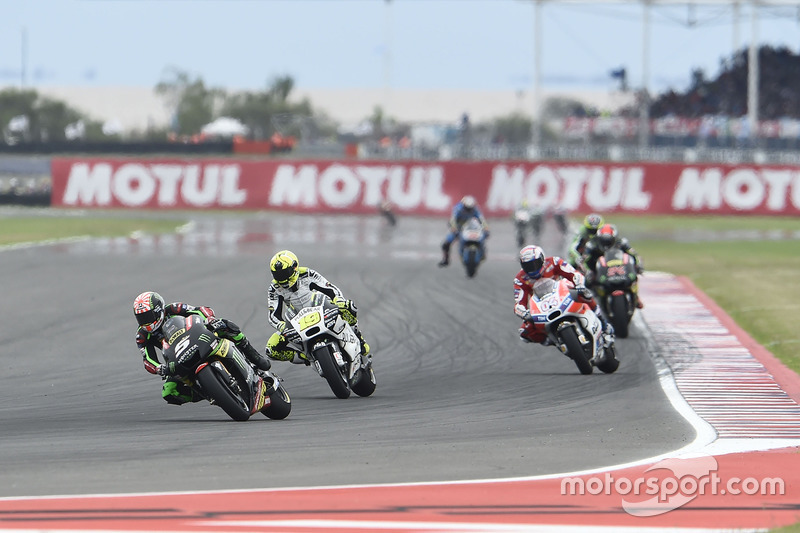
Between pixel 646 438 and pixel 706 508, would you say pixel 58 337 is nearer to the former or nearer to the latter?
pixel 646 438

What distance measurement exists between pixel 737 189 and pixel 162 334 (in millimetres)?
38749

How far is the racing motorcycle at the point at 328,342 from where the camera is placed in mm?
12141

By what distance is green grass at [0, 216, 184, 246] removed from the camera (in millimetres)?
35750

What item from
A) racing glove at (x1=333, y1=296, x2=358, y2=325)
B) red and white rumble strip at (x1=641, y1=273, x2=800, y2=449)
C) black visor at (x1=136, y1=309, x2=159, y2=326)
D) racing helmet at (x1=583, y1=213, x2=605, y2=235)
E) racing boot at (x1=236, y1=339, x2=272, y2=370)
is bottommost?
red and white rumble strip at (x1=641, y1=273, x2=800, y2=449)

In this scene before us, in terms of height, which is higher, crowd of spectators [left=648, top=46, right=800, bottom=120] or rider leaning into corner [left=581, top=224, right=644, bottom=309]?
crowd of spectators [left=648, top=46, right=800, bottom=120]

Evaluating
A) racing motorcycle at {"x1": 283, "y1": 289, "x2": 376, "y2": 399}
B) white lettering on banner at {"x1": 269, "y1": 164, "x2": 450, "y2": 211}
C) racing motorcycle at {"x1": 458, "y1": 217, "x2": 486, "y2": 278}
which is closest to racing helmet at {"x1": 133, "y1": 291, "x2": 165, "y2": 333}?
racing motorcycle at {"x1": 283, "y1": 289, "x2": 376, "y2": 399}

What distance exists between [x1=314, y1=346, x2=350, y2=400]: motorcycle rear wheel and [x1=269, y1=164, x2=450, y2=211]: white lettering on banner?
35.5 meters

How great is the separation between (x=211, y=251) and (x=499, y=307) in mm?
12326

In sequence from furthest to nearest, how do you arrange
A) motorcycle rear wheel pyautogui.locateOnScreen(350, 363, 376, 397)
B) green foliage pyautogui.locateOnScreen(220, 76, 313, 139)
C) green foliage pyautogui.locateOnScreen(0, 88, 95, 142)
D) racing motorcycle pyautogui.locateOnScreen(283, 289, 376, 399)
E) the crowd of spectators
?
green foliage pyautogui.locateOnScreen(220, 76, 313, 139) → green foliage pyautogui.locateOnScreen(0, 88, 95, 142) → the crowd of spectators → motorcycle rear wheel pyautogui.locateOnScreen(350, 363, 376, 397) → racing motorcycle pyautogui.locateOnScreen(283, 289, 376, 399)

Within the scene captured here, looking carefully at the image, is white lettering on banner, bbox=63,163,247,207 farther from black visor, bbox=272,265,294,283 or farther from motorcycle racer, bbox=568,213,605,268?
black visor, bbox=272,265,294,283

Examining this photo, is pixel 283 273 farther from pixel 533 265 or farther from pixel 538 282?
pixel 538 282

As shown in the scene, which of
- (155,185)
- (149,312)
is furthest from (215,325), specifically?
(155,185)

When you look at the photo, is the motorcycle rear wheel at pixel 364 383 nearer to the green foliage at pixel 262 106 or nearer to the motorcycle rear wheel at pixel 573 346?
the motorcycle rear wheel at pixel 573 346
